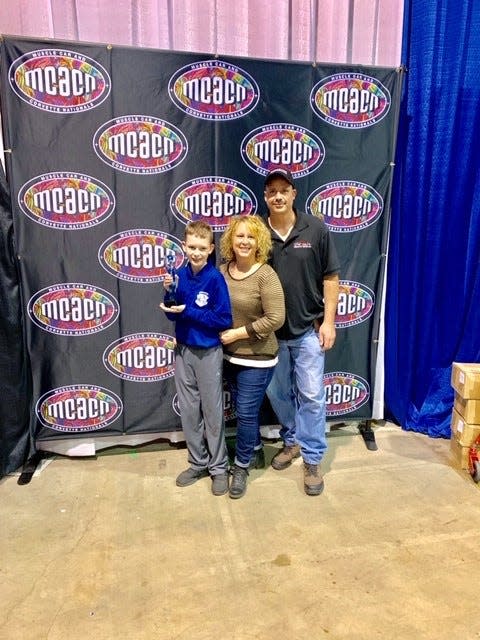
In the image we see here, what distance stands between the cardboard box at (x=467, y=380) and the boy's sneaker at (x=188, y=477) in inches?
60.1

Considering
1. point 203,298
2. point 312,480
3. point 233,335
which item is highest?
point 203,298

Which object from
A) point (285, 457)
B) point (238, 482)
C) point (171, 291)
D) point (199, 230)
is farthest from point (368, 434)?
point (199, 230)

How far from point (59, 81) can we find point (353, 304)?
6.63 feet

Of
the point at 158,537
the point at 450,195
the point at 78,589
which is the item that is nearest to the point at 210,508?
the point at 158,537

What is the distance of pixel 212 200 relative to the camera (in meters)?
2.88

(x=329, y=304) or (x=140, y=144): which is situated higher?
(x=140, y=144)

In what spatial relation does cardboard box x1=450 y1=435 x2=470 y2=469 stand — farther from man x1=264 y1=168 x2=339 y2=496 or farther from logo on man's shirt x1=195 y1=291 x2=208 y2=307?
logo on man's shirt x1=195 y1=291 x2=208 y2=307

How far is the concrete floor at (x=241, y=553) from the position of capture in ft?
6.06

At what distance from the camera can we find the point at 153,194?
2811 mm

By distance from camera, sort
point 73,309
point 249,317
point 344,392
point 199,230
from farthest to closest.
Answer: point 344,392 < point 73,309 < point 249,317 < point 199,230

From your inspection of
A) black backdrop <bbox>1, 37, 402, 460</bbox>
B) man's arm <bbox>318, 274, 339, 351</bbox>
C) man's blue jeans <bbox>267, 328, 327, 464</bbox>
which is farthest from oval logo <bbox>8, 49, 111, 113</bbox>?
man's blue jeans <bbox>267, 328, 327, 464</bbox>

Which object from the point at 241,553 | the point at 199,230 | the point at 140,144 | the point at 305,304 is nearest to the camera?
the point at 241,553

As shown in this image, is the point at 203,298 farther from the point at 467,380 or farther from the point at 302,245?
the point at 467,380

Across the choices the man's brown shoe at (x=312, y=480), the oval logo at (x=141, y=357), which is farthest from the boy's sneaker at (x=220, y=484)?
the oval logo at (x=141, y=357)
